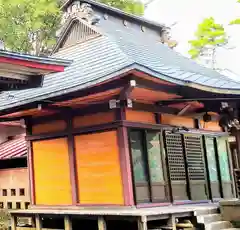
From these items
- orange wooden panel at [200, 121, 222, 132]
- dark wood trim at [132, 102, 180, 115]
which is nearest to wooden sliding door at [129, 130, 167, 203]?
dark wood trim at [132, 102, 180, 115]

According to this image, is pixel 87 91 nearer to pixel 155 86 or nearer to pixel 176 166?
pixel 155 86

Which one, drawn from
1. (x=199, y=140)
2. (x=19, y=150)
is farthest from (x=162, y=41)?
(x=19, y=150)

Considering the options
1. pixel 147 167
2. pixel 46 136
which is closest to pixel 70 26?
pixel 46 136

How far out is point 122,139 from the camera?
890 centimetres

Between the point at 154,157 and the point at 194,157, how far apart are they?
1667mm

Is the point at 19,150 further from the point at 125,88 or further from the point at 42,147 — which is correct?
the point at 125,88

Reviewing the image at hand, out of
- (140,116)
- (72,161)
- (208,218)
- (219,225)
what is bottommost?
(219,225)

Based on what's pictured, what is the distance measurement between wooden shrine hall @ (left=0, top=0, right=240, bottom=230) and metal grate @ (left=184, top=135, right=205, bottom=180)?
1.0 inches

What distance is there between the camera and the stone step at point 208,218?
28.4 feet

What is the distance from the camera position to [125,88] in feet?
26.6

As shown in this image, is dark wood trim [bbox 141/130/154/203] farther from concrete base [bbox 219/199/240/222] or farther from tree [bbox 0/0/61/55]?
tree [bbox 0/0/61/55]

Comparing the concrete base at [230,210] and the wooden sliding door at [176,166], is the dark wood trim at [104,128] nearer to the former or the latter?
the wooden sliding door at [176,166]

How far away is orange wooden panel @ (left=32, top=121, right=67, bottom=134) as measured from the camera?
10.2m

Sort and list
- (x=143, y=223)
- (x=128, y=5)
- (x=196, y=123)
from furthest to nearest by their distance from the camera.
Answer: (x=128, y=5), (x=196, y=123), (x=143, y=223)
